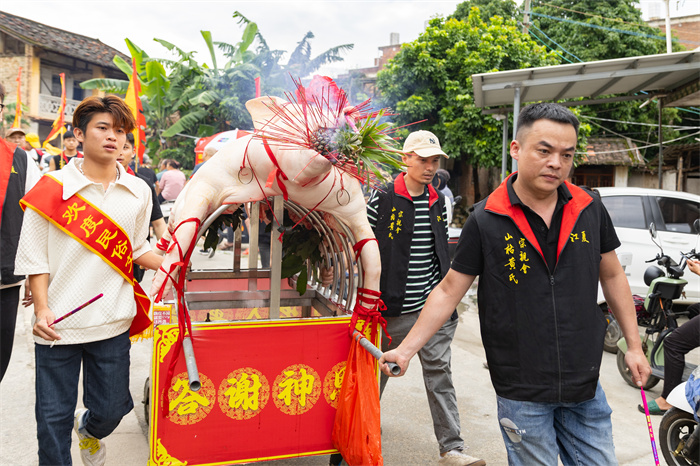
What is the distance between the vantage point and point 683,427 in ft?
10.5

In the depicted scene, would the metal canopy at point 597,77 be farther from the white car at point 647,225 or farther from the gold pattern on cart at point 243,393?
the gold pattern on cart at point 243,393

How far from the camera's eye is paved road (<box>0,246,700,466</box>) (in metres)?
3.22

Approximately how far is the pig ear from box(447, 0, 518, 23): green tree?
17540 millimetres

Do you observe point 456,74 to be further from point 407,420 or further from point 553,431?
point 553,431

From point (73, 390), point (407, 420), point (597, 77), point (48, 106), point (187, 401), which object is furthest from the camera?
point (48, 106)

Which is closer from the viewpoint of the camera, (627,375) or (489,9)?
(627,375)

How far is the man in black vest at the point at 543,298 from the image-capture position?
1877 mm

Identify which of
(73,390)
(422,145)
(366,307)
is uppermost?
(422,145)

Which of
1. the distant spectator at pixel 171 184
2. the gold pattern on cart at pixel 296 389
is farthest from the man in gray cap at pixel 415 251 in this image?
the distant spectator at pixel 171 184

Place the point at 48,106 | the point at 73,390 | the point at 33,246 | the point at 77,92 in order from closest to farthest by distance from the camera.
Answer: the point at 33,246 → the point at 73,390 → the point at 48,106 → the point at 77,92

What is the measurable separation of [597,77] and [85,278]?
6.22 metres

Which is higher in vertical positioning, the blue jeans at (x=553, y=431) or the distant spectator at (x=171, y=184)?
the distant spectator at (x=171, y=184)

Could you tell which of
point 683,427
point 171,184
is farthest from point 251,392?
point 171,184

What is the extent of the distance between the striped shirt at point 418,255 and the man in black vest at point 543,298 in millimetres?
1262
